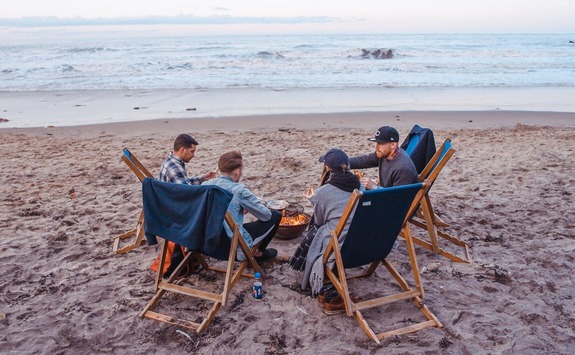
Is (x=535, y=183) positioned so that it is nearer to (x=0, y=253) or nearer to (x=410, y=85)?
(x=0, y=253)

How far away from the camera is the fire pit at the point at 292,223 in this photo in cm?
493

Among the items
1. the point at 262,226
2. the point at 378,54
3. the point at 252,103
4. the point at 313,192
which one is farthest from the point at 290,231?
the point at 378,54

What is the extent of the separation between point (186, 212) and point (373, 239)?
1349 mm

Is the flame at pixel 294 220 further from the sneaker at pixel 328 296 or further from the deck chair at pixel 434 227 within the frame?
the sneaker at pixel 328 296

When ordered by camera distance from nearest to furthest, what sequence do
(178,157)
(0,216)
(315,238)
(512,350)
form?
(512,350), (315,238), (178,157), (0,216)

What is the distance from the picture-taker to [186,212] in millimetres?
3586

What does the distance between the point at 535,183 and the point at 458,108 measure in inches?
269

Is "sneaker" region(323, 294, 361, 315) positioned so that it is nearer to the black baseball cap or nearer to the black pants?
the black pants

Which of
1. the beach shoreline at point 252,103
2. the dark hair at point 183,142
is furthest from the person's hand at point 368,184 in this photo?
the beach shoreline at point 252,103

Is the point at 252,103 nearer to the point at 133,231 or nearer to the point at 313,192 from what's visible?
the point at 133,231

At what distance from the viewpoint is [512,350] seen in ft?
10.9

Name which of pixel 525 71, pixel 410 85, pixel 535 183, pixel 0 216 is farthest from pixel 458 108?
pixel 525 71

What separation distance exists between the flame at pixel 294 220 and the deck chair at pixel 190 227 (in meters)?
1.09

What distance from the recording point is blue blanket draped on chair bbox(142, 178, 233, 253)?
348cm
